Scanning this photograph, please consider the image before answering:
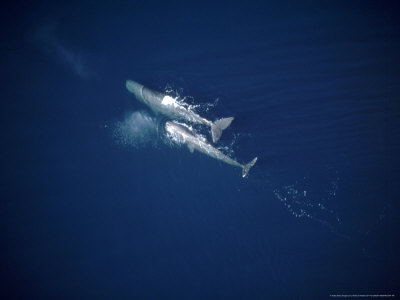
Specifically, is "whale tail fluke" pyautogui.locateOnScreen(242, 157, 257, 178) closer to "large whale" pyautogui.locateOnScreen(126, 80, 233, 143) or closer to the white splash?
"large whale" pyautogui.locateOnScreen(126, 80, 233, 143)

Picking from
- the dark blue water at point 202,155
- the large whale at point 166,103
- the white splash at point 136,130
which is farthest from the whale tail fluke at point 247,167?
the white splash at point 136,130

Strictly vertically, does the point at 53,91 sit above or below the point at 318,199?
above

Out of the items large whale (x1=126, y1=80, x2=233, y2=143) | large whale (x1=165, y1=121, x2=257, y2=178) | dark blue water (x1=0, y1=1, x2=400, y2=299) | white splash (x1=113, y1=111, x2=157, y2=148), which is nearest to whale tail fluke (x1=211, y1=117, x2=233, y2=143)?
large whale (x1=126, y1=80, x2=233, y2=143)

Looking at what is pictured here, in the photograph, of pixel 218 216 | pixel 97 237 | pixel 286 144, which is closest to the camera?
pixel 286 144

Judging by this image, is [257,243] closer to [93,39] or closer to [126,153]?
[126,153]

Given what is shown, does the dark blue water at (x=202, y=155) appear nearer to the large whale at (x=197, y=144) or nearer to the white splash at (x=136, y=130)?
the white splash at (x=136, y=130)

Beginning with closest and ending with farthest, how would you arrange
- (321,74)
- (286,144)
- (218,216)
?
(321,74), (286,144), (218,216)

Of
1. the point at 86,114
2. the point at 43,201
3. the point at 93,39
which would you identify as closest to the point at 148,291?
the point at 43,201

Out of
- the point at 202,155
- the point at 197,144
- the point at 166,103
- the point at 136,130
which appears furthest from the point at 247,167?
the point at 136,130
